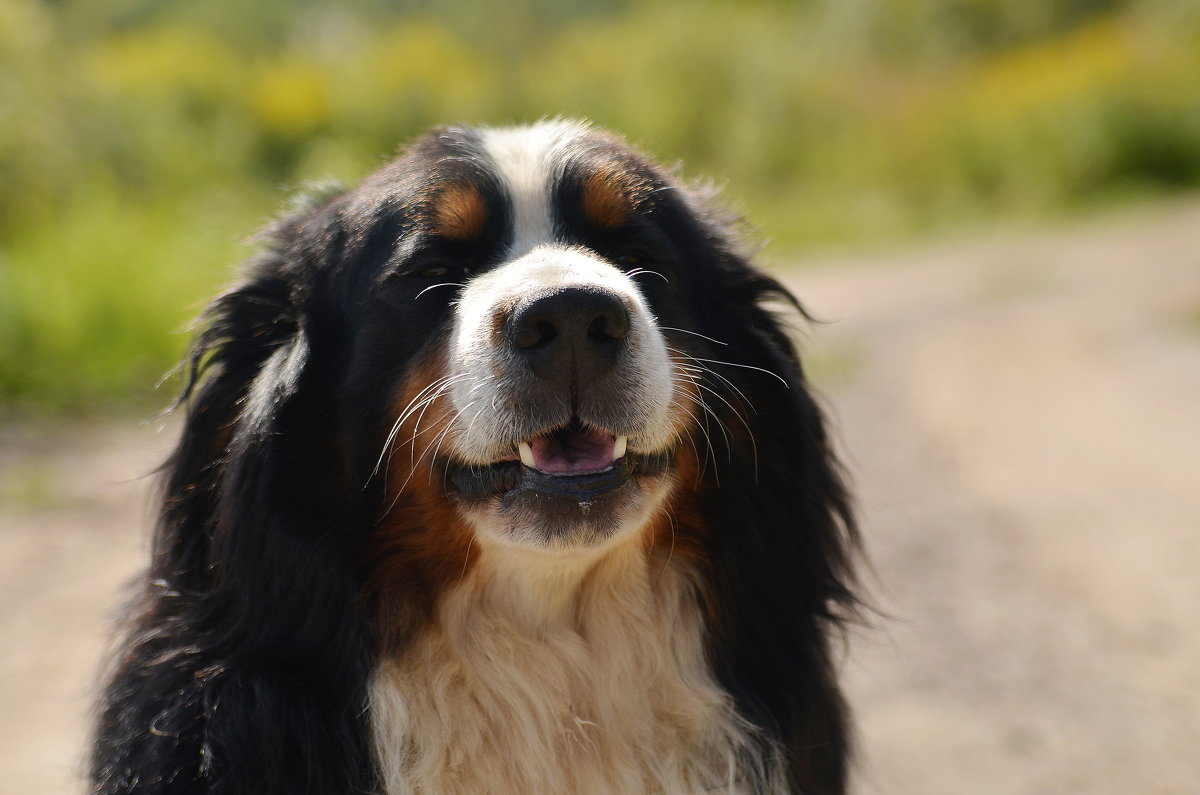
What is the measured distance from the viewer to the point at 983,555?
5.51 metres

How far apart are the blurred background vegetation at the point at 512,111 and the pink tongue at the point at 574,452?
6398mm

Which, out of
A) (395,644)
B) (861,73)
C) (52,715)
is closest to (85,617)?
(52,715)

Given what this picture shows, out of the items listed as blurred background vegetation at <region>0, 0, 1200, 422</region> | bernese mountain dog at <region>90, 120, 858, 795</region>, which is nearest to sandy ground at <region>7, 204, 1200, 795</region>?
Answer: bernese mountain dog at <region>90, 120, 858, 795</region>

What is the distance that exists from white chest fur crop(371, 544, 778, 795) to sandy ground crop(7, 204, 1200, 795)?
25.8 inches

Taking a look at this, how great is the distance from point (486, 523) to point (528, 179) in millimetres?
795

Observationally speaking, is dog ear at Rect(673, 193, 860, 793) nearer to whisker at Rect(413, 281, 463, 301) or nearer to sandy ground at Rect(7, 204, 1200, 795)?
sandy ground at Rect(7, 204, 1200, 795)

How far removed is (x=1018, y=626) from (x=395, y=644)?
3.21 meters

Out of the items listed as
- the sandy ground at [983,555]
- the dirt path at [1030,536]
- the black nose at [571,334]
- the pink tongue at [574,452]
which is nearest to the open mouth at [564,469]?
the pink tongue at [574,452]

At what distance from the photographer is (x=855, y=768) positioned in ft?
9.72

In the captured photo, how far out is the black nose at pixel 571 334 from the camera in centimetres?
218

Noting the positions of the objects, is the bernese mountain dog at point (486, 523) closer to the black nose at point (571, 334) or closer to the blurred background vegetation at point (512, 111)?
the black nose at point (571, 334)

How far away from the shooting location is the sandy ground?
384 centimetres

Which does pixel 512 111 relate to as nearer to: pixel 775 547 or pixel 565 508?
pixel 775 547

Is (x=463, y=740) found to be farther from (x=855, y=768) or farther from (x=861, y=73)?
(x=861, y=73)
